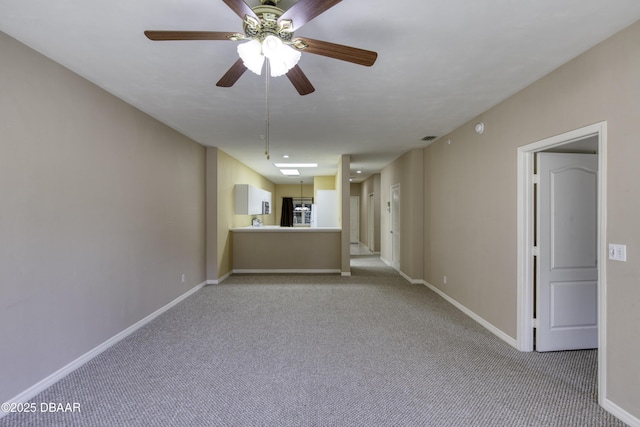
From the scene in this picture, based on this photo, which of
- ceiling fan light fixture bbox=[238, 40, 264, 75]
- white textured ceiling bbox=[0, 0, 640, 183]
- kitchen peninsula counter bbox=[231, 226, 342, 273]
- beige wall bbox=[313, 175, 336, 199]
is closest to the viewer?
ceiling fan light fixture bbox=[238, 40, 264, 75]

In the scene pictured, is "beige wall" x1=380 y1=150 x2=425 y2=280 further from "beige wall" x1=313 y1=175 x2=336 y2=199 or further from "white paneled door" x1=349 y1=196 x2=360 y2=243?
"white paneled door" x1=349 y1=196 x2=360 y2=243

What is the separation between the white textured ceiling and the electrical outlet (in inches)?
55.7

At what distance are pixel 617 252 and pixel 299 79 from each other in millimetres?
2389

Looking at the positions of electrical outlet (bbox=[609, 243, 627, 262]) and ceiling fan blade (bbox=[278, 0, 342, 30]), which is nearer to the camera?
ceiling fan blade (bbox=[278, 0, 342, 30])

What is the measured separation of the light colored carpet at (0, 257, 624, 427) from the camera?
198cm

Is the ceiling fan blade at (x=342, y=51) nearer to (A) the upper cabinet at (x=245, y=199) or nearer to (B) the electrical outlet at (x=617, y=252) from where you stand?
(B) the electrical outlet at (x=617, y=252)

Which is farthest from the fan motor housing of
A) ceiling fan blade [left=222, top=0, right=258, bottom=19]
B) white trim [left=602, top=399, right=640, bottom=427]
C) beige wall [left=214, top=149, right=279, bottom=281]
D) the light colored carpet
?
beige wall [left=214, top=149, right=279, bottom=281]

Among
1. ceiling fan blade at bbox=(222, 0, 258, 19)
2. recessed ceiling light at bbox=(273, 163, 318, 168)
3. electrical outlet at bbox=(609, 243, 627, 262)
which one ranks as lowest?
electrical outlet at bbox=(609, 243, 627, 262)

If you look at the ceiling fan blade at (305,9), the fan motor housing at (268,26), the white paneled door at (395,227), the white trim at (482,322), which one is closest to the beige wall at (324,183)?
the white paneled door at (395,227)

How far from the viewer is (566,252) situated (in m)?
2.86

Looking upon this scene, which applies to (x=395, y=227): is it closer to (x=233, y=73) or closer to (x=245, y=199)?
(x=245, y=199)

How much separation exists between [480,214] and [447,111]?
1280 mm

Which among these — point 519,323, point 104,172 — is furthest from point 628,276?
point 104,172

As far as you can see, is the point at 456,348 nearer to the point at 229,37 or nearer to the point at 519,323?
the point at 519,323
